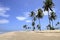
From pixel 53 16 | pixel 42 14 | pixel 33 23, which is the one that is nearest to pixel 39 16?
pixel 42 14

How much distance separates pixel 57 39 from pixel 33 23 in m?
67.4

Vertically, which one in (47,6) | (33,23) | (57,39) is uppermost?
(47,6)

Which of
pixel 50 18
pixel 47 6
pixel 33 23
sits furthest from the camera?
pixel 33 23

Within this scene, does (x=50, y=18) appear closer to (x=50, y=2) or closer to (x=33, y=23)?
(x=50, y=2)

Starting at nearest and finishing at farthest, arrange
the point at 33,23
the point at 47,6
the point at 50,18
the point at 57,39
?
the point at 57,39, the point at 47,6, the point at 50,18, the point at 33,23

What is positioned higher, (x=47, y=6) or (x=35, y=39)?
(x=47, y=6)

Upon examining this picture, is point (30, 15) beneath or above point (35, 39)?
above

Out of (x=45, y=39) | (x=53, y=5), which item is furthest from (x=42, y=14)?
(x=45, y=39)

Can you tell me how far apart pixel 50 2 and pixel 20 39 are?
154 feet

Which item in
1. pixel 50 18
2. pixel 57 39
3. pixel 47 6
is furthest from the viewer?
pixel 50 18

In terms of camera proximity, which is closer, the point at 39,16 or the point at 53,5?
the point at 53,5

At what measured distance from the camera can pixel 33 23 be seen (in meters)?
85.4

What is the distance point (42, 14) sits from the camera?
235ft

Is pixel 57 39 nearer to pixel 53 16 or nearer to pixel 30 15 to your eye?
pixel 53 16
